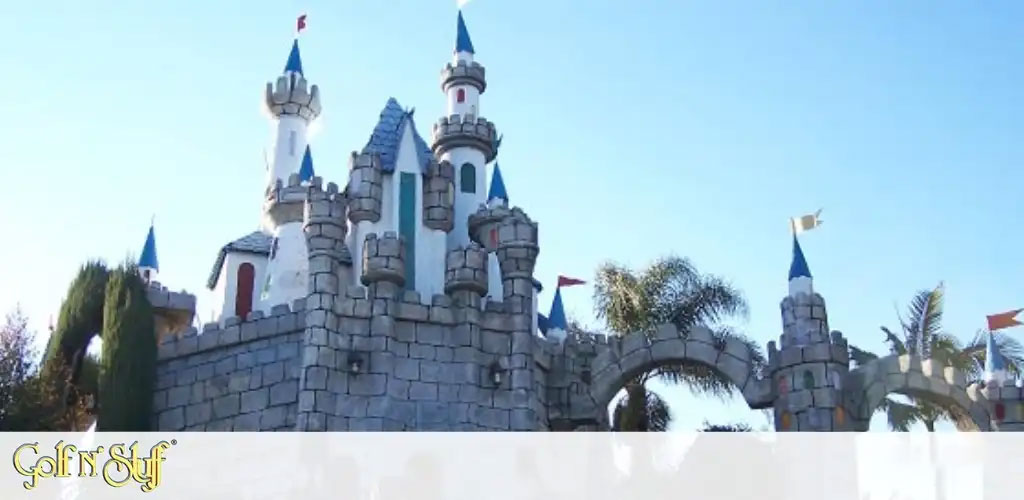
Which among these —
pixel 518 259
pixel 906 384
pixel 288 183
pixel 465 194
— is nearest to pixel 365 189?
pixel 518 259

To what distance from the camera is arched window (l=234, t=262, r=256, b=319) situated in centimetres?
2850

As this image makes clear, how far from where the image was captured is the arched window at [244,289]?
28.5 m

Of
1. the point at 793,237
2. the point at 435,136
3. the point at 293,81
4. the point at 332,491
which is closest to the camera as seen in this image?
the point at 332,491

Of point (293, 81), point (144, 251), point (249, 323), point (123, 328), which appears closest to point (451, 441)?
point (249, 323)

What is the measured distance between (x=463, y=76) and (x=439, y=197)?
561 cm

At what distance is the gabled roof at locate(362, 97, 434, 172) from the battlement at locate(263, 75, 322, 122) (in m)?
5.42

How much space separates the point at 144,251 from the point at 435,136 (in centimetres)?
767

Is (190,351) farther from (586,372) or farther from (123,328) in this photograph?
(586,372)

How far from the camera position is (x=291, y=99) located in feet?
104

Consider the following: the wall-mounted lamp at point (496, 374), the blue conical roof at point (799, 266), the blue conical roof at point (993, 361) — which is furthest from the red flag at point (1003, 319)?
the wall-mounted lamp at point (496, 374)

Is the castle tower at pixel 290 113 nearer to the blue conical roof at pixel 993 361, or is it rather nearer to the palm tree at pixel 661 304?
the palm tree at pixel 661 304

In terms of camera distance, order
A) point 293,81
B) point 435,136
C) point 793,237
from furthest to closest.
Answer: point 293,81
point 435,136
point 793,237

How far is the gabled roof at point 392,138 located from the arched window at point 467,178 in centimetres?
98

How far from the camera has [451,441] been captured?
19.1 metres
